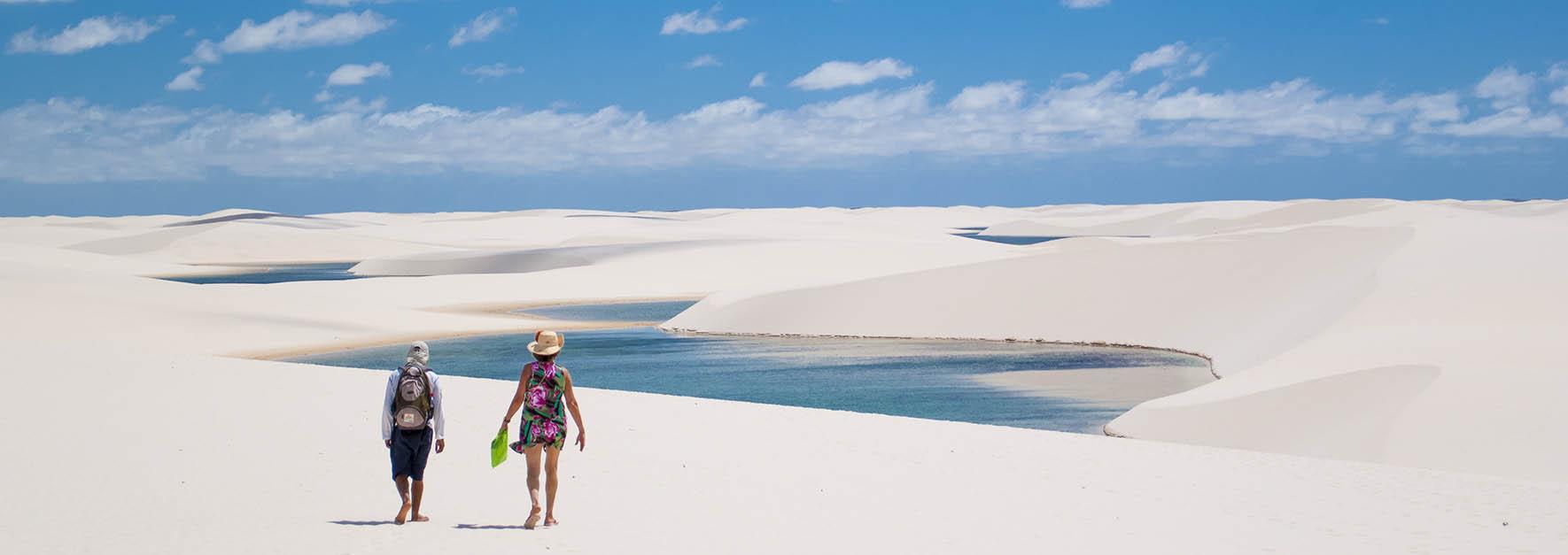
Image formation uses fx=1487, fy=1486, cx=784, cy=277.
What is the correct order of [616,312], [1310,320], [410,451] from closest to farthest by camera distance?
[410,451], [1310,320], [616,312]

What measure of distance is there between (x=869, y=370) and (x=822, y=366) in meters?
1.05

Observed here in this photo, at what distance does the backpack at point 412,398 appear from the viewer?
8172 mm

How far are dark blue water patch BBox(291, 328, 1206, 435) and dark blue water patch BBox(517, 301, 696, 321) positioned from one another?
5.10 metres

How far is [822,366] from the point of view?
86.2ft

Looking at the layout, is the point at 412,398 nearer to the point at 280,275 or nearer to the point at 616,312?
the point at 616,312

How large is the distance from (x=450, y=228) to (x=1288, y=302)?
352ft

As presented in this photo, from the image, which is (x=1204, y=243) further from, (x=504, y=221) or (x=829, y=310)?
(x=504, y=221)

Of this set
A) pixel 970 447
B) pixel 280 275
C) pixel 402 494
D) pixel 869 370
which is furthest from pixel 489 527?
pixel 280 275

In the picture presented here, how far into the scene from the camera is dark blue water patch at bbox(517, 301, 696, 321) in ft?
134

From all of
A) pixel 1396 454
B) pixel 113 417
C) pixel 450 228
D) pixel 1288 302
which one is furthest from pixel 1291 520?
pixel 450 228

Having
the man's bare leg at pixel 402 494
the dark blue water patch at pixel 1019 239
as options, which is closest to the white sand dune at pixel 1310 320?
the man's bare leg at pixel 402 494

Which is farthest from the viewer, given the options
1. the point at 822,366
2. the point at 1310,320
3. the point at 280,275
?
the point at 280,275

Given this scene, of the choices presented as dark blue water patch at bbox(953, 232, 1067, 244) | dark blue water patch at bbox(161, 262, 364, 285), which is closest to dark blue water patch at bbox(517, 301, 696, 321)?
dark blue water patch at bbox(161, 262, 364, 285)

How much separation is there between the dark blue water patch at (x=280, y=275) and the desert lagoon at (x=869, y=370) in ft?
106
